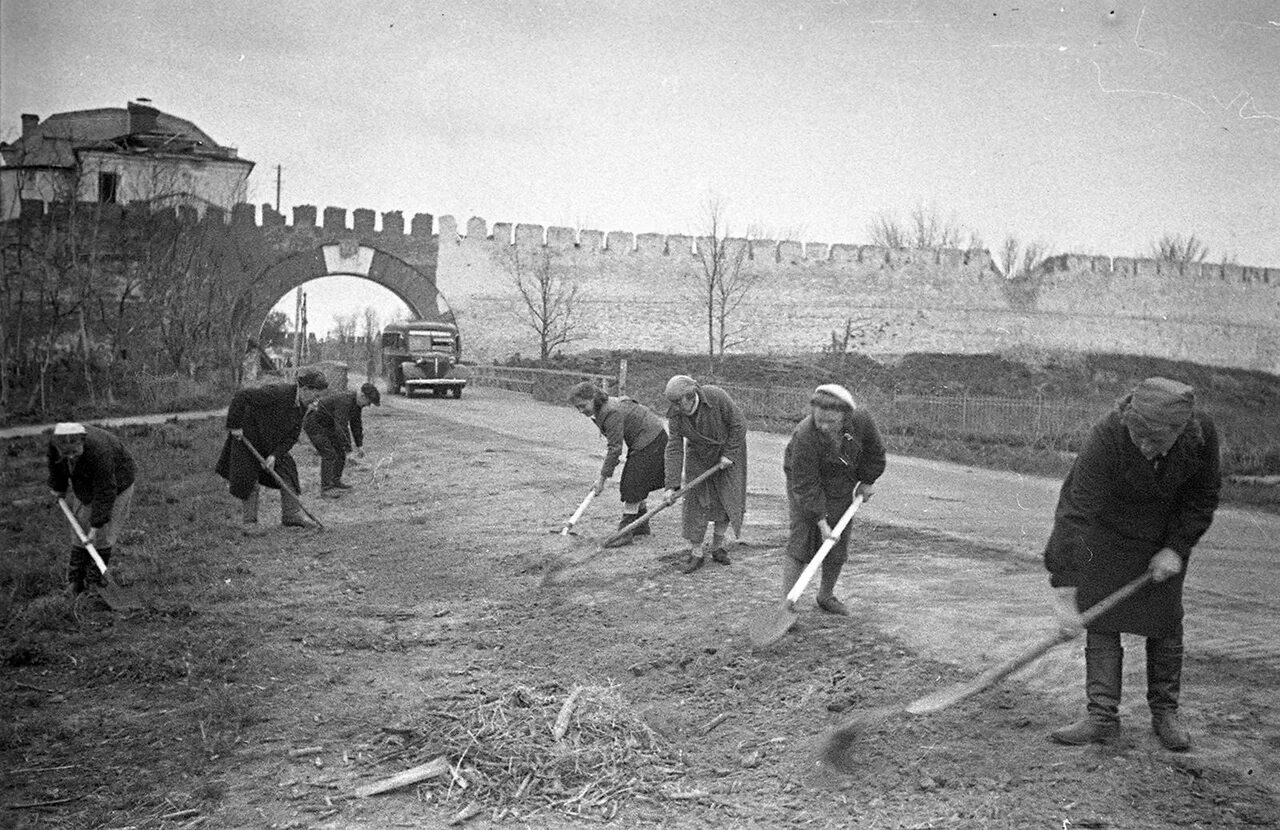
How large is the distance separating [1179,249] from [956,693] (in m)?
5.07

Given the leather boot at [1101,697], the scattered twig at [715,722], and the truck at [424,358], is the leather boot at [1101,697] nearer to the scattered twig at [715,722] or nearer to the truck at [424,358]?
the scattered twig at [715,722]

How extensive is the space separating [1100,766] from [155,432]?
17.6m

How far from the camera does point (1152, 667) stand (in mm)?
4082

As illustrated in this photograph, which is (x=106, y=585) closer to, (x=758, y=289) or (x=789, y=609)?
(x=789, y=609)

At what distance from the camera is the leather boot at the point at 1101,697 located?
4086 millimetres

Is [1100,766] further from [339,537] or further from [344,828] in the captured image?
[339,537]

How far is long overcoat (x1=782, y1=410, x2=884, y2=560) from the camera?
5.84m

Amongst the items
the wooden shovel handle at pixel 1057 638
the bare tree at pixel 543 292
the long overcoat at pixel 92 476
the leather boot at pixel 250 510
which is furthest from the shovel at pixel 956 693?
the bare tree at pixel 543 292

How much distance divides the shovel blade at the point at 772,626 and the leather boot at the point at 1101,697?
5.72 feet

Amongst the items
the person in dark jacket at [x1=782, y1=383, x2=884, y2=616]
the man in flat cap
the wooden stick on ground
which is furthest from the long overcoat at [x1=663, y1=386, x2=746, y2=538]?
the wooden stick on ground

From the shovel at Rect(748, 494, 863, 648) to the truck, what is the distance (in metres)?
22.7

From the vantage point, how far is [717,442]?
24.8 ft

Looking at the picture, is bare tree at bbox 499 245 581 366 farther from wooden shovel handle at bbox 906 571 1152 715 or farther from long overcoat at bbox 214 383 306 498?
wooden shovel handle at bbox 906 571 1152 715

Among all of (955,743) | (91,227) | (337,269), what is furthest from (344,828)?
(337,269)
